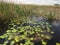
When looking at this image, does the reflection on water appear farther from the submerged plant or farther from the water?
the submerged plant

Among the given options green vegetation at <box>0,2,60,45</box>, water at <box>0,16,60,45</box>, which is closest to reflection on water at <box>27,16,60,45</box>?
water at <box>0,16,60,45</box>

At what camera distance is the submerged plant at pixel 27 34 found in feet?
10.9

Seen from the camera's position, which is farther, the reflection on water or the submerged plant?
the reflection on water

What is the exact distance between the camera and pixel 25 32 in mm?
3602

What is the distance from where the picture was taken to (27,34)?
3.55m

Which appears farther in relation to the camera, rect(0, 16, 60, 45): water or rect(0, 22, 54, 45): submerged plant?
rect(0, 16, 60, 45): water

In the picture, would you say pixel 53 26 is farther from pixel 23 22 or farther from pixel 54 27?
pixel 23 22

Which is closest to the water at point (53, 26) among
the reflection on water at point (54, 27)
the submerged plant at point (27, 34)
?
the reflection on water at point (54, 27)

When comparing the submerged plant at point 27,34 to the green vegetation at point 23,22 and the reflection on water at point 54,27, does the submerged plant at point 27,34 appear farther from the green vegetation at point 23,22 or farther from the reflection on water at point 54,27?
the reflection on water at point 54,27

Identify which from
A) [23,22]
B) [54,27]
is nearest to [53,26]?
[54,27]

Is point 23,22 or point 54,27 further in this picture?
point 23,22

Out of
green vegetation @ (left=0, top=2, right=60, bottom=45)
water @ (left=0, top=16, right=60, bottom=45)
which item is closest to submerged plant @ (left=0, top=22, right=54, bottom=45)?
green vegetation @ (left=0, top=2, right=60, bottom=45)

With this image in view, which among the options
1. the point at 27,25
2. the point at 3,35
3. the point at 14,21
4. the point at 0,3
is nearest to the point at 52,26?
the point at 27,25

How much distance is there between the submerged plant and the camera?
131 inches
